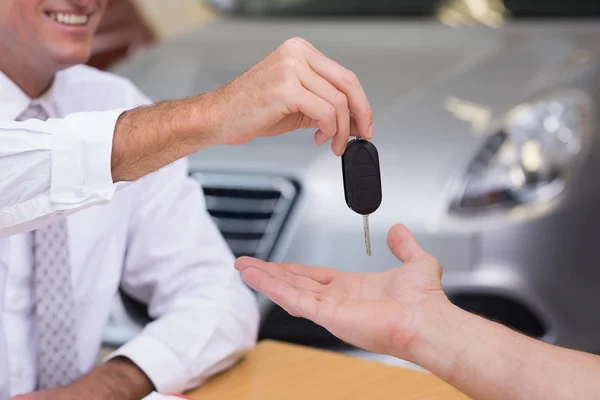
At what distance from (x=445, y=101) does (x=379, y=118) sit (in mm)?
184

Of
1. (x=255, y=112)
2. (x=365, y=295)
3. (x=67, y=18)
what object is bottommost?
(x=365, y=295)

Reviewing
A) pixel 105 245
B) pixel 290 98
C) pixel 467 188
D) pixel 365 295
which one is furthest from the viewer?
pixel 467 188

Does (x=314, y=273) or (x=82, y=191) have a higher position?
(x=82, y=191)

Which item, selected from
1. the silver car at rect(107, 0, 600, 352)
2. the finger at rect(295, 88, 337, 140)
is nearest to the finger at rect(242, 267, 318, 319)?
the finger at rect(295, 88, 337, 140)

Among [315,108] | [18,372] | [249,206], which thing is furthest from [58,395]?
[249,206]

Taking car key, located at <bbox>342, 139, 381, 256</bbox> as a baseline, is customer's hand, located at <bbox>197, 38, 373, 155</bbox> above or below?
above

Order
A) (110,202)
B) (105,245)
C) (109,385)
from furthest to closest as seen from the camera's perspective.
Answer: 1. (105,245)
2. (110,202)
3. (109,385)

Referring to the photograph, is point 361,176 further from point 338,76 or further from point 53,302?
point 53,302

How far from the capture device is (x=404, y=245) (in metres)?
1.45

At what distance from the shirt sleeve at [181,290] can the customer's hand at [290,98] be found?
397mm

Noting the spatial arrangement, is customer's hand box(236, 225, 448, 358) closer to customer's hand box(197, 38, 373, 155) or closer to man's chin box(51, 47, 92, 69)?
customer's hand box(197, 38, 373, 155)

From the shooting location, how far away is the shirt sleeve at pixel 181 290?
155cm

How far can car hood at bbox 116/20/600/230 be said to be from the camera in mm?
2369

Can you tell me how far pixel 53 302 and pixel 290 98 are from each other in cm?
62
